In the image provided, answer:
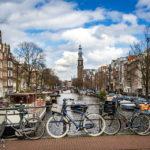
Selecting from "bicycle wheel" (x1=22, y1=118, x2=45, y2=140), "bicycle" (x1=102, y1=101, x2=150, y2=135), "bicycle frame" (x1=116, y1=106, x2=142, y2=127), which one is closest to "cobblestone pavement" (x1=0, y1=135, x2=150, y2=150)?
"bicycle wheel" (x1=22, y1=118, x2=45, y2=140)

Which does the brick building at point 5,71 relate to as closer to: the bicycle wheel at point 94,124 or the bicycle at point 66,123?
the bicycle at point 66,123

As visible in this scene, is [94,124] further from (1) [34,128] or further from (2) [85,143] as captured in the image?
(1) [34,128]

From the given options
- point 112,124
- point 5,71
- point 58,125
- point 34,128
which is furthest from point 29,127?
point 5,71

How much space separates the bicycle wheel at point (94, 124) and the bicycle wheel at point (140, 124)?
1208 mm

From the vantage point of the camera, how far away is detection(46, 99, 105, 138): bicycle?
8.31 meters

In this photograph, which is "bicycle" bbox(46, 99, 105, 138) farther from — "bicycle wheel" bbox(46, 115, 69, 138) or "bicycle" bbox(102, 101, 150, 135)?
"bicycle" bbox(102, 101, 150, 135)

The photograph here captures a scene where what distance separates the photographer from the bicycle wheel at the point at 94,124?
845 cm

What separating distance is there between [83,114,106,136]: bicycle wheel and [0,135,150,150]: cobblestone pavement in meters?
0.30

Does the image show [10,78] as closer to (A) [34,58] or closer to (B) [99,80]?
(A) [34,58]

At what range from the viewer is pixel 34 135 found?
8.55 metres

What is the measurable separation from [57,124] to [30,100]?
19.1 metres

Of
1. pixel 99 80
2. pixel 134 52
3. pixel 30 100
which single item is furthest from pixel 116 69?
pixel 30 100

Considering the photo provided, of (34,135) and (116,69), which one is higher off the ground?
(116,69)

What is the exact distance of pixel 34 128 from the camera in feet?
27.2
